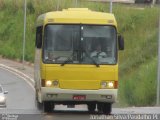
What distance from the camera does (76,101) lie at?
2284 centimetres

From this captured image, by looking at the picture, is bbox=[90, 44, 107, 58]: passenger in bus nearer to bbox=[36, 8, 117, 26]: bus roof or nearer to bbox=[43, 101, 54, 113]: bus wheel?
bbox=[36, 8, 117, 26]: bus roof

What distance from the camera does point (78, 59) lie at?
22.7m

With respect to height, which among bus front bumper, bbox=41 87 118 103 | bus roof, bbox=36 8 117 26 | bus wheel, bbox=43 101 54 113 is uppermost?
bus roof, bbox=36 8 117 26

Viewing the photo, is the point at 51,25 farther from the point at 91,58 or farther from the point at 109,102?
the point at 109,102

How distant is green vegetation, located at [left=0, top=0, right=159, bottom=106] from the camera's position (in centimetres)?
4609

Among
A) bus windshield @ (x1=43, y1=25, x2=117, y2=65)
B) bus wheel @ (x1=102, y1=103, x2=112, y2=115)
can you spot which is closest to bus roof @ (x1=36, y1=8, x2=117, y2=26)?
bus windshield @ (x1=43, y1=25, x2=117, y2=65)

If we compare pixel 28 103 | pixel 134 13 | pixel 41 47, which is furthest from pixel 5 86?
pixel 41 47

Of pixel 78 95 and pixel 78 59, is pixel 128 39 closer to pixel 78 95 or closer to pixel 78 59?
pixel 78 59

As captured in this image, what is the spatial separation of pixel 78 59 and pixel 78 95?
1107mm

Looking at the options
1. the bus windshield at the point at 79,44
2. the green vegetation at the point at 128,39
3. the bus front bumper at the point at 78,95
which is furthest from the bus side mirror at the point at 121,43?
the green vegetation at the point at 128,39

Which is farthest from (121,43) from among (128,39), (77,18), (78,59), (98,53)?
(128,39)

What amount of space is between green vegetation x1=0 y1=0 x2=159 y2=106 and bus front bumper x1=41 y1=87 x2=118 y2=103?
70.4 ft

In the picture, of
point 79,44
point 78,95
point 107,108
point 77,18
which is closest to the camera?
point 78,95

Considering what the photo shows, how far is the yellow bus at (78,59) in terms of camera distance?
889 inches
